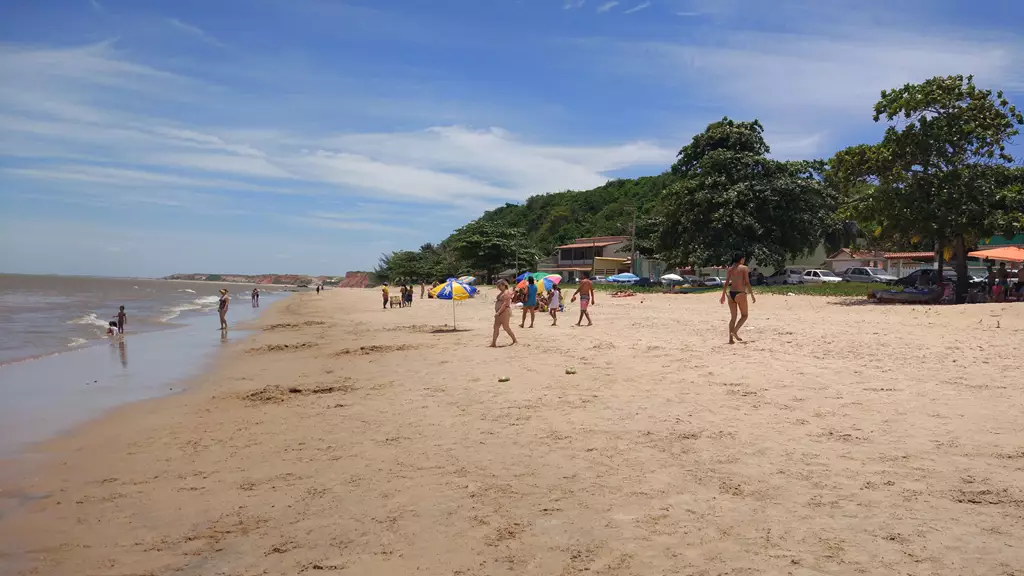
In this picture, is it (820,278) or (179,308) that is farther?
(179,308)

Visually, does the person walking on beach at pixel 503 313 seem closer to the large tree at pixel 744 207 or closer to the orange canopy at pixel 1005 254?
the orange canopy at pixel 1005 254

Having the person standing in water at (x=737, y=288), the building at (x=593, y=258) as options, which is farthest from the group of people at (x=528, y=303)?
the building at (x=593, y=258)

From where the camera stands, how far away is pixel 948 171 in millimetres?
22359

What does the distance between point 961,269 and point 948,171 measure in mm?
3577

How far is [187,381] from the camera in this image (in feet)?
41.7

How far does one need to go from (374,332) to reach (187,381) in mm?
8627

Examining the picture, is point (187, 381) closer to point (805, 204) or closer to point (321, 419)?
point (321, 419)

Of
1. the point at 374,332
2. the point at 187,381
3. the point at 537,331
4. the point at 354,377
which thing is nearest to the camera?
the point at 354,377

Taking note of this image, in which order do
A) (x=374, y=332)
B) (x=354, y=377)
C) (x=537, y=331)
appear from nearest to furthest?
1. (x=354, y=377)
2. (x=537, y=331)
3. (x=374, y=332)

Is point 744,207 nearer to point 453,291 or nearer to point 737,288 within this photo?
point 453,291

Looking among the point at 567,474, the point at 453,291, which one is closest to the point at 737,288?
the point at 567,474

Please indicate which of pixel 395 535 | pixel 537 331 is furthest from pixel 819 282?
pixel 395 535

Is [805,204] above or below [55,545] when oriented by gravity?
above

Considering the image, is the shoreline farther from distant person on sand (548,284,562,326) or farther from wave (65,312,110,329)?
distant person on sand (548,284,562,326)
